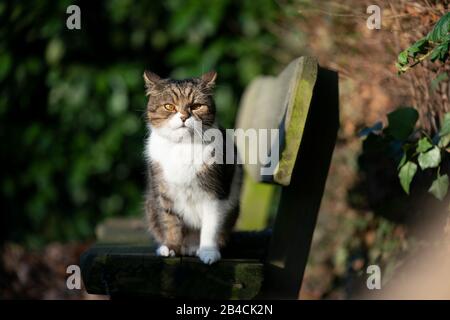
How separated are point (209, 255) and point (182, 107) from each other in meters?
0.72

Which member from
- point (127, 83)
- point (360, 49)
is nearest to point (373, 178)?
point (360, 49)

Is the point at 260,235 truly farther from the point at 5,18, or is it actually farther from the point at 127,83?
the point at 5,18

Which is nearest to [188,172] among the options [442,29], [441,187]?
[441,187]

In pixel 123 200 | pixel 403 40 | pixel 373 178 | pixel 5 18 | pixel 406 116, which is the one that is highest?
pixel 5 18

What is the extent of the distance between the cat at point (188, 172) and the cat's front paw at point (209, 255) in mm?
63

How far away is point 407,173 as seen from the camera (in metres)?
2.74

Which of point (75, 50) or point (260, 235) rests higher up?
point (75, 50)

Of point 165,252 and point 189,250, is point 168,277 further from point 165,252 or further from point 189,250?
point 189,250

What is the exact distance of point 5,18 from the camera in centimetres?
561

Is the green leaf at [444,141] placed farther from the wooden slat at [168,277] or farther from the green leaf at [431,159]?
the wooden slat at [168,277]

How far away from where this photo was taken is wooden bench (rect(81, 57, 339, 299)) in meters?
2.50

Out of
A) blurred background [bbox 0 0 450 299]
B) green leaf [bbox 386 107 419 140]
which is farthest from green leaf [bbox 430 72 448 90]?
blurred background [bbox 0 0 450 299]

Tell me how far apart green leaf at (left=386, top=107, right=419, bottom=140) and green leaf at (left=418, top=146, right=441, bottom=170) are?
0.44 ft

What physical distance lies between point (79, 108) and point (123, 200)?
0.95 metres
